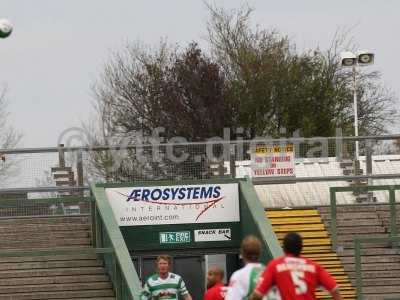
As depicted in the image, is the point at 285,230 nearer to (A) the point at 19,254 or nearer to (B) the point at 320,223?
(B) the point at 320,223

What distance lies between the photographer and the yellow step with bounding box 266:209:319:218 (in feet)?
84.5

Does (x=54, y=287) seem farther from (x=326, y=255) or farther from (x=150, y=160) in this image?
(x=326, y=255)

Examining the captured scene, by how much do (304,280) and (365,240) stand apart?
996cm

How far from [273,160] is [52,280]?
5181 mm

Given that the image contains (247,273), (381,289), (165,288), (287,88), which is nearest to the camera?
(247,273)

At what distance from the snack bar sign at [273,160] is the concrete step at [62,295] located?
4.41m

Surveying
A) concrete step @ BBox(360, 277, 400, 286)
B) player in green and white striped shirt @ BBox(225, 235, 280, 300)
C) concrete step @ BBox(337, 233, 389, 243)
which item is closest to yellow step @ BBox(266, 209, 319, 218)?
concrete step @ BBox(337, 233, 389, 243)

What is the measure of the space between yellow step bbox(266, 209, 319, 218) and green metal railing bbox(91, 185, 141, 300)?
10.8 ft

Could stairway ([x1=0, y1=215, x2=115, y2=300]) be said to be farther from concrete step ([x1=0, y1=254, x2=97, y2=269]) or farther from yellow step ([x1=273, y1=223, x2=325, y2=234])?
yellow step ([x1=273, y1=223, x2=325, y2=234])

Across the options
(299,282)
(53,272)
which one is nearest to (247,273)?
(299,282)

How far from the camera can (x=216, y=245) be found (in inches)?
1008

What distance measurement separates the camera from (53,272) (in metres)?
24.0

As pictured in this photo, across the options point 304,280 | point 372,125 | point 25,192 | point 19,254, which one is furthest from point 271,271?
point 372,125

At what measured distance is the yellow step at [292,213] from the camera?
84.5ft
